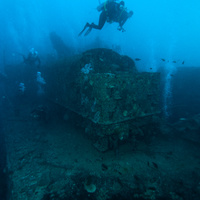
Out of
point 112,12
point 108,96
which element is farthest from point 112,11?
point 108,96

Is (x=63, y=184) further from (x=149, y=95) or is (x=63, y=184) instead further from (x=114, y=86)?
(x=149, y=95)

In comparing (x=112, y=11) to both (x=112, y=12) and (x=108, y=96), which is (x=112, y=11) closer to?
(x=112, y=12)

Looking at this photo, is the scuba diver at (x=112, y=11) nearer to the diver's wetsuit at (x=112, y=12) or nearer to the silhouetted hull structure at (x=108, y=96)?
Answer: the diver's wetsuit at (x=112, y=12)

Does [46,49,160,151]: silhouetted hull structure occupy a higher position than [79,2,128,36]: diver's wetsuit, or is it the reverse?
A: [79,2,128,36]: diver's wetsuit

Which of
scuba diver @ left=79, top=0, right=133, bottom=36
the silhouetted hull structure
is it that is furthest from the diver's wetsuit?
the silhouetted hull structure

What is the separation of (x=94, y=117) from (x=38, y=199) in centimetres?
217

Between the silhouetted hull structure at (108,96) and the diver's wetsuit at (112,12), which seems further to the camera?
the diver's wetsuit at (112,12)

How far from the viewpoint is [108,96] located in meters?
3.76

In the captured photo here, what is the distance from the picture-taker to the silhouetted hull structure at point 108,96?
3.82 m

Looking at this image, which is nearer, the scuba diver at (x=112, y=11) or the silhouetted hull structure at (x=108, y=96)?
the silhouetted hull structure at (x=108, y=96)

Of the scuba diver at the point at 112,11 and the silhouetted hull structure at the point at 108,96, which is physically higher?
the scuba diver at the point at 112,11

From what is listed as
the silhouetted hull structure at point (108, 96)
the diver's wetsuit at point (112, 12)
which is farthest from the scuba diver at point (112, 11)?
the silhouetted hull structure at point (108, 96)

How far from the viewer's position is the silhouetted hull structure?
150 inches

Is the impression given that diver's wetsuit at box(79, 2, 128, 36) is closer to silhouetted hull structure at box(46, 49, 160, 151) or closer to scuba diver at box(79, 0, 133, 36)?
scuba diver at box(79, 0, 133, 36)
